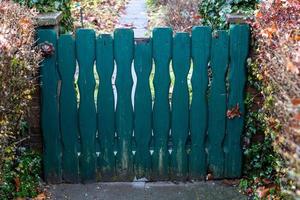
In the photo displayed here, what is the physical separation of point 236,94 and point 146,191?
1.34 m

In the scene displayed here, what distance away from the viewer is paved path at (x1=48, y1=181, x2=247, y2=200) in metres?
4.72

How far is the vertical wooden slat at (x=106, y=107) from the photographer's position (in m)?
4.69

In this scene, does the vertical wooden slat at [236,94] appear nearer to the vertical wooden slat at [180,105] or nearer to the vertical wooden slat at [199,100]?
the vertical wooden slat at [199,100]

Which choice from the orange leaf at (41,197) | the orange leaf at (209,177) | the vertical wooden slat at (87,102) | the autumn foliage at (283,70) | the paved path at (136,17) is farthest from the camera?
the paved path at (136,17)

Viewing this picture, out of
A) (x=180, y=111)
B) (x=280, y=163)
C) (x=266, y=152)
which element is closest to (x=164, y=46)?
(x=180, y=111)

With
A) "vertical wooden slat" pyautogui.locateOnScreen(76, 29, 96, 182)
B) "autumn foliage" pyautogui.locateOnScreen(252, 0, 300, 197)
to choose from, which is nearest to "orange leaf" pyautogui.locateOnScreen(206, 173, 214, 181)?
"vertical wooden slat" pyautogui.locateOnScreen(76, 29, 96, 182)

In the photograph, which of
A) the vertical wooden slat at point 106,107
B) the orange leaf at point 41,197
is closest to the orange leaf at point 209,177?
the vertical wooden slat at point 106,107

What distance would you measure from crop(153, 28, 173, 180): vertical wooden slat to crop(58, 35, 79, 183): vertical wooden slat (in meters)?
0.81

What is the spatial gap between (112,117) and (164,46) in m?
0.89

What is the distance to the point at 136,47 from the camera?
4699mm

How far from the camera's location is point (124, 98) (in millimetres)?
4809

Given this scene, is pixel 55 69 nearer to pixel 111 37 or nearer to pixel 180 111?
pixel 111 37

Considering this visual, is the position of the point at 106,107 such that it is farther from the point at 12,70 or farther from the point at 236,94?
the point at 12,70

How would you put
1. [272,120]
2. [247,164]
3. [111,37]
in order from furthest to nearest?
[247,164]
[111,37]
[272,120]
